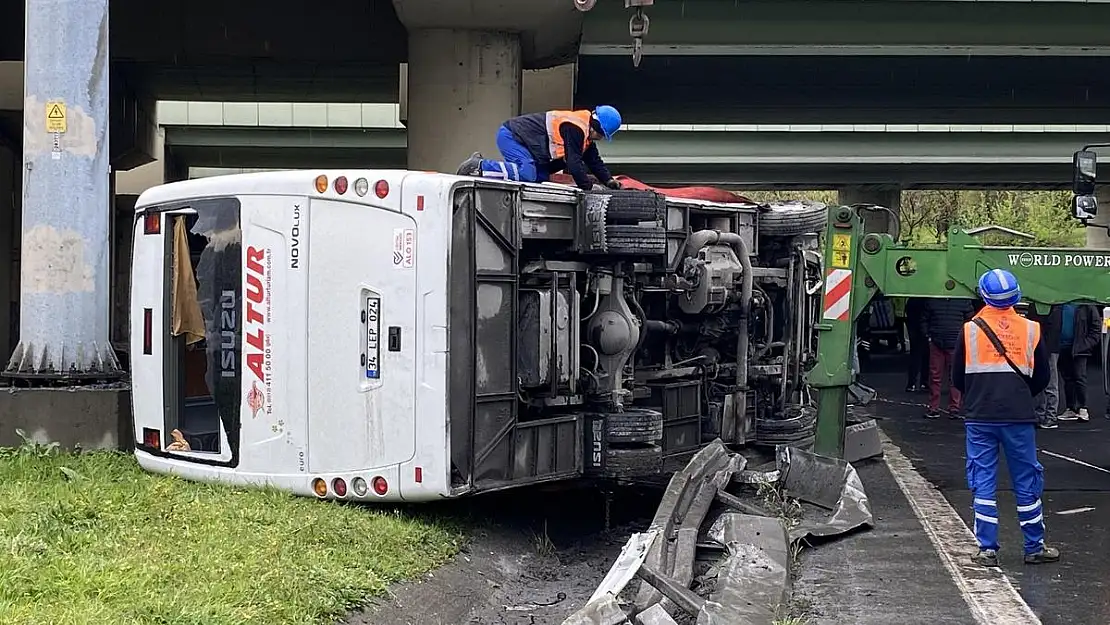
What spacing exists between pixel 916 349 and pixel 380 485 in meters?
13.2

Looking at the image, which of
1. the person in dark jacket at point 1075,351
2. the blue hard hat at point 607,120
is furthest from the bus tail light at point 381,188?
the person in dark jacket at point 1075,351

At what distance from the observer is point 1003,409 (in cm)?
758

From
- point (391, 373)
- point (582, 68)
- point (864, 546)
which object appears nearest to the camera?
point (391, 373)

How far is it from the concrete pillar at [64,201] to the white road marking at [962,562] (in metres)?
5.67

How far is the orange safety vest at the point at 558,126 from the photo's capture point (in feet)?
29.6

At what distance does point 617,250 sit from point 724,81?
14.3 metres

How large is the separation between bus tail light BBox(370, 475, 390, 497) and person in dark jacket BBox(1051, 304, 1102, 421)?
10235 millimetres

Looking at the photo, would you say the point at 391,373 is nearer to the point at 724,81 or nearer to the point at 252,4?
the point at 252,4

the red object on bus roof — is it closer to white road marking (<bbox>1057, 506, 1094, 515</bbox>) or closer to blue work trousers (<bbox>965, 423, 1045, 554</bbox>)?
blue work trousers (<bbox>965, 423, 1045, 554</bbox>)

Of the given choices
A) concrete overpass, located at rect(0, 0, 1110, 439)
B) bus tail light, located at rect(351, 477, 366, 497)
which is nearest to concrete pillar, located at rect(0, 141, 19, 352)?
concrete overpass, located at rect(0, 0, 1110, 439)

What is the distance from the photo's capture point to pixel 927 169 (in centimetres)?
3372

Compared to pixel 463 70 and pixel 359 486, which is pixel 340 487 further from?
pixel 463 70

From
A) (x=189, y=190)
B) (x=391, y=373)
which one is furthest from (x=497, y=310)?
(x=189, y=190)

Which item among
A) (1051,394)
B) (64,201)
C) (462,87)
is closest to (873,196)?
(1051,394)
